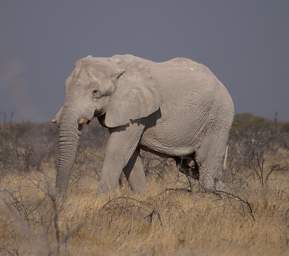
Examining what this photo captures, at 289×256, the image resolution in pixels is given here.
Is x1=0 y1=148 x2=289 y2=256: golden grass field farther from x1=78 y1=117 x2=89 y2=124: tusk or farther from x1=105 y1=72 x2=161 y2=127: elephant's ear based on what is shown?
x1=105 y1=72 x2=161 y2=127: elephant's ear

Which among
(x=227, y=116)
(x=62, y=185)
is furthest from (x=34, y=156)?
(x=62, y=185)

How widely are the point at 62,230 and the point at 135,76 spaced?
3.70 m

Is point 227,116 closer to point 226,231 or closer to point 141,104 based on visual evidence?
point 141,104

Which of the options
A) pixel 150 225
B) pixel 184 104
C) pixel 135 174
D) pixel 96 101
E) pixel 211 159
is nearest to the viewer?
pixel 150 225

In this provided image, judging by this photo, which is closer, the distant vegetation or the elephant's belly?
the distant vegetation

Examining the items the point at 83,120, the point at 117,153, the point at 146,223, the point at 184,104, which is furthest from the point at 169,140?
the point at 146,223

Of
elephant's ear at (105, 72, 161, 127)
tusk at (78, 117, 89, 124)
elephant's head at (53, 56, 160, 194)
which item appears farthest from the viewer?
elephant's ear at (105, 72, 161, 127)

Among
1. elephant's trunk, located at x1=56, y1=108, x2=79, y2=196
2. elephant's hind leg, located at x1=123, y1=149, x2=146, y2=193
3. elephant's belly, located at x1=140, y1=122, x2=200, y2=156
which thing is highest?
elephant's trunk, located at x1=56, y1=108, x2=79, y2=196

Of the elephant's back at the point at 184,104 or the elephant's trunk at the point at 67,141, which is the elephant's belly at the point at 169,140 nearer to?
the elephant's back at the point at 184,104

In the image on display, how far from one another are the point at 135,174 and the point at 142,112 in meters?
0.80

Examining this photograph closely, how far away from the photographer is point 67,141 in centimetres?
935

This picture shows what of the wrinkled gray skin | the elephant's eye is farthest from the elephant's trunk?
the elephant's eye

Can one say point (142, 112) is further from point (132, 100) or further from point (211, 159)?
point (211, 159)

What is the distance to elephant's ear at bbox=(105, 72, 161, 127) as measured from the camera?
989 cm
